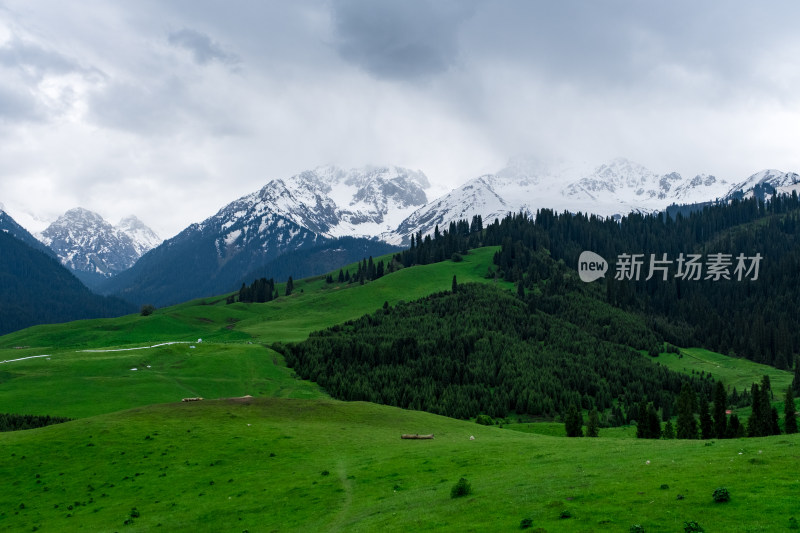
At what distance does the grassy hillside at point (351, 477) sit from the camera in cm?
2889

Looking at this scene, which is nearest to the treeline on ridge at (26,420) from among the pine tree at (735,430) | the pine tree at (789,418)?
the pine tree at (735,430)

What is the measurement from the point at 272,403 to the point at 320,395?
76346 millimetres

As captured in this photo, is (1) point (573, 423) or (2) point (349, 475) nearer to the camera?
(2) point (349, 475)

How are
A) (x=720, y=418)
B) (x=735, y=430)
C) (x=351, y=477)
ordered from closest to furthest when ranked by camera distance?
(x=351, y=477) → (x=720, y=418) → (x=735, y=430)

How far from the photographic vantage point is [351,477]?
48.1 meters

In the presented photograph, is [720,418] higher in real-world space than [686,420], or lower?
higher

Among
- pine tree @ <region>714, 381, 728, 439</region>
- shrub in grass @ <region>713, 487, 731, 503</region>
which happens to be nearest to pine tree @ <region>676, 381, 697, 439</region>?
pine tree @ <region>714, 381, 728, 439</region>

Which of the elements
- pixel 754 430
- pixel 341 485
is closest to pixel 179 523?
pixel 341 485

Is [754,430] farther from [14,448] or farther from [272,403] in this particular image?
[14,448]

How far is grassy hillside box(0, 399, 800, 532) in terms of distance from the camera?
2889 centimetres

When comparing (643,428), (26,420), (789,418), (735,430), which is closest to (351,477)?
(643,428)

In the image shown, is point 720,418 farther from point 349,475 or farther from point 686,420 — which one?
point 349,475

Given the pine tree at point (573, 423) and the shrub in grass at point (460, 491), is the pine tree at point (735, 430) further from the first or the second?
the shrub in grass at point (460, 491)

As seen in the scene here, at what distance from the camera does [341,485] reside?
45656 millimetres
